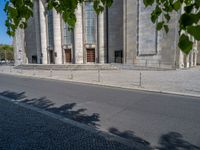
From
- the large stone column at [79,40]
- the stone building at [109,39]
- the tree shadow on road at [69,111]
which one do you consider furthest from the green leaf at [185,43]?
the large stone column at [79,40]

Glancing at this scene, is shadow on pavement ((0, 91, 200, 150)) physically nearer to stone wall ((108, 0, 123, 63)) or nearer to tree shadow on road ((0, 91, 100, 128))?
tree shadow on road ((0, 91, 100, 128))

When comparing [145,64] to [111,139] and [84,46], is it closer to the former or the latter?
[84,46]

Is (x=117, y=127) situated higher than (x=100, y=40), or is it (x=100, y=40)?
(x=100, y=40)

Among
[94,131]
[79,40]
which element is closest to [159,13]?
[94,131]

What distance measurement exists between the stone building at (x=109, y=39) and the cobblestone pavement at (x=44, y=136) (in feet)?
68.3

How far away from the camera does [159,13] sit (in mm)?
2256

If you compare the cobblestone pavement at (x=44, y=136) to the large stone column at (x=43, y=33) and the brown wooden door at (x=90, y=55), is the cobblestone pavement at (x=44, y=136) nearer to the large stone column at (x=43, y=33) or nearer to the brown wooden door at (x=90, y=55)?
the brown wooden door at (x=90, y=55)

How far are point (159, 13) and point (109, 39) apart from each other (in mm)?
34146

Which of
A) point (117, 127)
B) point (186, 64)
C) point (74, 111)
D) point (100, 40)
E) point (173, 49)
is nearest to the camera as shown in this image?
point (117, 127)

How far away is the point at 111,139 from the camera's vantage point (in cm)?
459

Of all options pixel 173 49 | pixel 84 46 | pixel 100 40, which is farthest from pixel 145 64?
pixel 84 46

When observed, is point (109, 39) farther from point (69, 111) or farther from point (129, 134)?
point (129, 134)

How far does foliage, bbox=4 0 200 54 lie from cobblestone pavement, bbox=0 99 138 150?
2837mm

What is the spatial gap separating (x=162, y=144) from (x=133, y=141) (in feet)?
2.19
